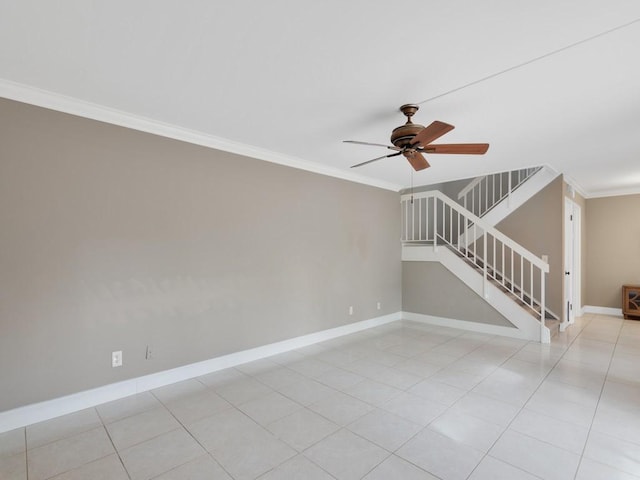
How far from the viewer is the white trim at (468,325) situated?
4719mm

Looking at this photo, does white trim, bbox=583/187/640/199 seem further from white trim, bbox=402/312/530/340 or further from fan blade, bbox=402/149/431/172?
fan blade, bbox=402/149/431/172

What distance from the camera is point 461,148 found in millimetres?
2527

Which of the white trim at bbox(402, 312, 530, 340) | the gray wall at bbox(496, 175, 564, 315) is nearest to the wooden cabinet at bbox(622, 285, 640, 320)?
the gray wall at bbox(496, 175, 564, 315)

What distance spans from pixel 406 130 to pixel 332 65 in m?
0.82

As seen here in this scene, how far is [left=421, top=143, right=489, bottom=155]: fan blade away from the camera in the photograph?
8.06 ft

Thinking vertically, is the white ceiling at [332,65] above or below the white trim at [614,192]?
above

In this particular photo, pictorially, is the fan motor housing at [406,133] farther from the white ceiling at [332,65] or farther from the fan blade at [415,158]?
the white ceiling at [332,65]

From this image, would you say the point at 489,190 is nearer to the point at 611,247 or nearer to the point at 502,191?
the point at 502,191

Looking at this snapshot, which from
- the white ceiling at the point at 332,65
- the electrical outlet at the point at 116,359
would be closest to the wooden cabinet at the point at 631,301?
the white ceiling at the point at 332,65

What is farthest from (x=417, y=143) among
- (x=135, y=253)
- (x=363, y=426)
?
(x=135, y=253)

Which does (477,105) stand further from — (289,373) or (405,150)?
(289,373)

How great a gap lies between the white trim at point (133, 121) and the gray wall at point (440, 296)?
111 inches

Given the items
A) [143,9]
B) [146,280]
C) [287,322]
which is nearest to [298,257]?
[287,322]

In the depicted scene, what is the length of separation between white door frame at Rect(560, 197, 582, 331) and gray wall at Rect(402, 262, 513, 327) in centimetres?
130
